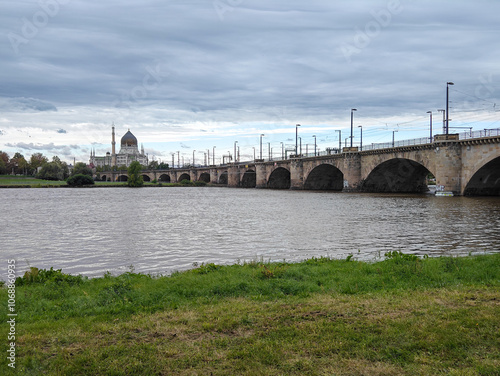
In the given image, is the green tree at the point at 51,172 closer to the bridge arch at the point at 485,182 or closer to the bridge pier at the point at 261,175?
the bridge pier at the point at 261,175

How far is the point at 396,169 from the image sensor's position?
73.3 metres

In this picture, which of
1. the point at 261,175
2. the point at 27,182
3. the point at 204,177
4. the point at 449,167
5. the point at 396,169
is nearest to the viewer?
the point at 449,167

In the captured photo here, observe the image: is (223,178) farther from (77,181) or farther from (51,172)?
(51,172)

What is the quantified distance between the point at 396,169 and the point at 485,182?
19.8 m

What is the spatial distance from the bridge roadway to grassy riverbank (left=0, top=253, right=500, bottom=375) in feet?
144

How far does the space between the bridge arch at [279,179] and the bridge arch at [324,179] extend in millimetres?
17158

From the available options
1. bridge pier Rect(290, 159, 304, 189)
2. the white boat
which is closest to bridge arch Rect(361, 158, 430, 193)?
the white boat

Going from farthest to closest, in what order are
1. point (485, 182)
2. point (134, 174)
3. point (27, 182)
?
point (27, 182)
point (134, 174)
point (485, 182)

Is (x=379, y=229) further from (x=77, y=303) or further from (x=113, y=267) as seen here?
(x=77, y=303)

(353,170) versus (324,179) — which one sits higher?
(353,170)

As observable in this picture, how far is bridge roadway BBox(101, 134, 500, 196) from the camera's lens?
52125mm

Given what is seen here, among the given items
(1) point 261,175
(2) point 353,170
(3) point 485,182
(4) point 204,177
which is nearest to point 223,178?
(4) point 204,177

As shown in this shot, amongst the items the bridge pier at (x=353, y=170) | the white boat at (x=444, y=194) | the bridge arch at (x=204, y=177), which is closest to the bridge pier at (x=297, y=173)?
the bridge pier at (x=353, y=170)

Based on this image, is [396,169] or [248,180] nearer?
[396,169]
